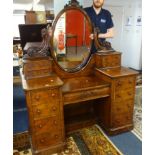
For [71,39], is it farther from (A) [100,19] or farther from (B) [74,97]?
(B) [74,97]

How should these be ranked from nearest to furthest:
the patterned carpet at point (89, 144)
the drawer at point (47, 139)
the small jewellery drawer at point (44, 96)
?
the small jewellery drawer at point (44, 96)
the drawer at point (47, 139)
the patterned carpet at point (89, 144)

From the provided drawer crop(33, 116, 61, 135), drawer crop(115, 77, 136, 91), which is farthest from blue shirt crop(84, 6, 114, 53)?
drawer crop(33, 116, 61, 135)

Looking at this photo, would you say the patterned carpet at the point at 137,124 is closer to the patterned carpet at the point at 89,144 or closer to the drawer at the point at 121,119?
the drawer at the point at 121,119

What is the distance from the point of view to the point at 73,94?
181cm

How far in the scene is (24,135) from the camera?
2.00 metres

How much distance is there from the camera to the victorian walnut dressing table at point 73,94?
1.68 meters

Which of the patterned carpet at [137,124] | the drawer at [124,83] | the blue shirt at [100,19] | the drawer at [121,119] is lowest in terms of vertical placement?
the patterned carpet at [137,124]

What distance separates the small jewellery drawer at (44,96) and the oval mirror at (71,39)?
0.45 metres

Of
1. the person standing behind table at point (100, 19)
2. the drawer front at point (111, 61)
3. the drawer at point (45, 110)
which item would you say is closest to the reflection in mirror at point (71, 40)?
the person standing behind table at point (100, 19)

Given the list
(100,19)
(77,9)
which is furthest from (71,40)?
(100,19)

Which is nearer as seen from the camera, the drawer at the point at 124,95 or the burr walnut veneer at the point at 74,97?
the burr walnut veneer at the point at 74,97

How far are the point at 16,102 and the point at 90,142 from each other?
1297 millimetres
